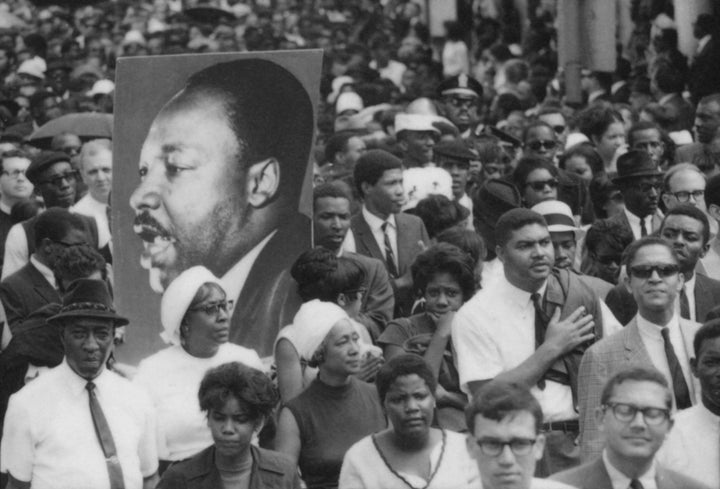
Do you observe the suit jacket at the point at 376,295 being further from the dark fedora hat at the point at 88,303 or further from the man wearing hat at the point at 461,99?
the man wearing hat at the point at 461,99

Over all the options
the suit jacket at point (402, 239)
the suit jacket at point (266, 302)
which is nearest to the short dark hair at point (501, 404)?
the suit jacket at point (266, 302)

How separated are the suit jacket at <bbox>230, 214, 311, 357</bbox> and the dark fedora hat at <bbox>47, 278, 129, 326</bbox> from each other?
35.6 inches

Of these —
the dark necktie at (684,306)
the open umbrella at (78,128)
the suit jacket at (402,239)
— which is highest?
the open umbrella at (78,128)

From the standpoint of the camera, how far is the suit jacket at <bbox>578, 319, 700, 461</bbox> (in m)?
9.80

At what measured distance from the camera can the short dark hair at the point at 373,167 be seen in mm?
13922

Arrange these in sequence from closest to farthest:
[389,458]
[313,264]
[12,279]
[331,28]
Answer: [389,458], [313,264], [12,279], [331,28]

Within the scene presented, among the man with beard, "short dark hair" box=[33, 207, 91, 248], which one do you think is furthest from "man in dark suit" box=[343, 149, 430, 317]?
the man with beard

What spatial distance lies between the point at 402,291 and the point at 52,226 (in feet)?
7.19

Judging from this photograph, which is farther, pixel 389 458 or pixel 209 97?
pixel 209 97

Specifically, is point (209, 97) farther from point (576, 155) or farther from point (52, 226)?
point (576, 155)

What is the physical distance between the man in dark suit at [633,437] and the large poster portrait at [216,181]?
3.31 metres

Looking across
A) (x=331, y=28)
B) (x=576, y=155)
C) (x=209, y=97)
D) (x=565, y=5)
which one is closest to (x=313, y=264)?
(x=209, y=97)

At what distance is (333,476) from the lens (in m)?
10.3

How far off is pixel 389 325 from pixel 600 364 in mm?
1683
